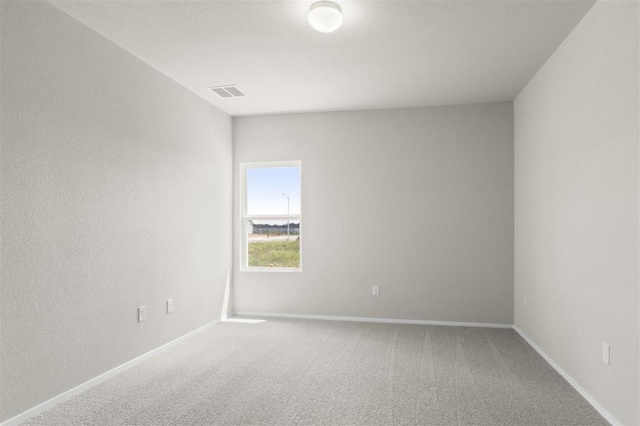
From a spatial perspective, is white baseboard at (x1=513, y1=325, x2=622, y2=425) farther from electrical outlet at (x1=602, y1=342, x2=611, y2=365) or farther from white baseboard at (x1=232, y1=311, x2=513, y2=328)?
white baseboard at (x1=232, y1=311, x2=513, y2=328)

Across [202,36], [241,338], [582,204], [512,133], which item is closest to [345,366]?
[241,338]

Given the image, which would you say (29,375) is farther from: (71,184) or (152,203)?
(152,203)

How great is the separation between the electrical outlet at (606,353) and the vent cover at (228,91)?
12.0 feet

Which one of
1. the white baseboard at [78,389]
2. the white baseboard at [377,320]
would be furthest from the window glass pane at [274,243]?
the white baseboard at [78,389]

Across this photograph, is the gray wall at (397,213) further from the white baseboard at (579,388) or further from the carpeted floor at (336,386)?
the white baseboard at (579,388)

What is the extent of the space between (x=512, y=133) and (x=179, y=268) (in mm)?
3874

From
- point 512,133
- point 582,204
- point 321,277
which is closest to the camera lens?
point 582,204

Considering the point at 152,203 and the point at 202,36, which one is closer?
the point at 202,36

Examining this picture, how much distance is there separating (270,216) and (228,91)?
1693 mm

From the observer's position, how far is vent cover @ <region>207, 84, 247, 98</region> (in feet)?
13.4

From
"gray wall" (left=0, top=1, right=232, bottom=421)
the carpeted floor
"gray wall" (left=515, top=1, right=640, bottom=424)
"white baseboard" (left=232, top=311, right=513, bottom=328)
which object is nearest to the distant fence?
"white baseboard" (left=232, top=311, right=513, bottom=328)

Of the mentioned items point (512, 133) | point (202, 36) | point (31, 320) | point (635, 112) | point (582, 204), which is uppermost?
point (202, 36)

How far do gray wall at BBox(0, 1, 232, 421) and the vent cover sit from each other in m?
0.30

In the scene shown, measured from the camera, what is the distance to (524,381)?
294cm
